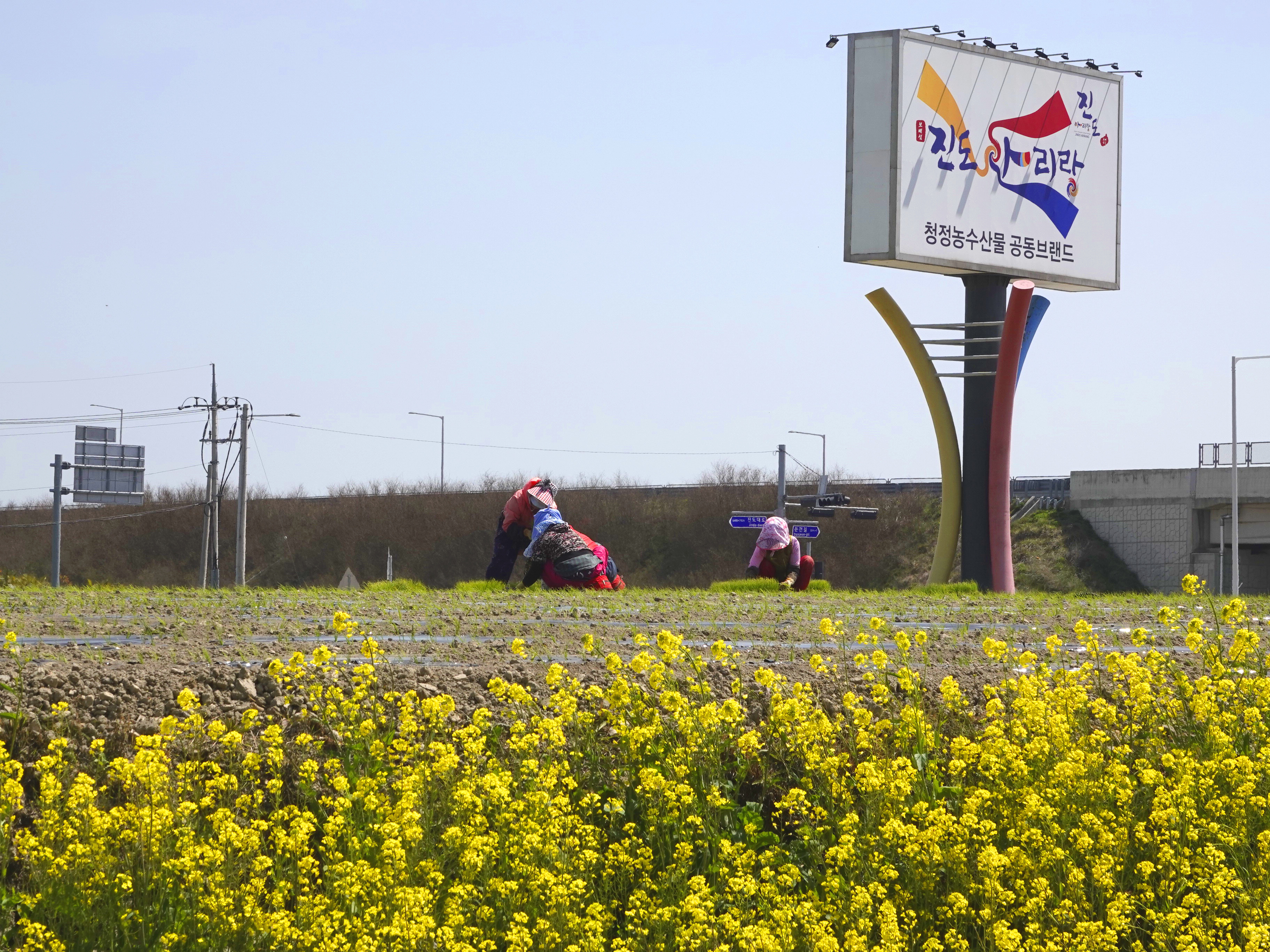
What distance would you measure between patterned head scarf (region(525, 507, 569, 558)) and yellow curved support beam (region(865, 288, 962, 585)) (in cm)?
718

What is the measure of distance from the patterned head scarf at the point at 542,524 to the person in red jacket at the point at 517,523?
0.17 m

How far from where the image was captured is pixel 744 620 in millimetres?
10484

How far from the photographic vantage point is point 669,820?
5242 mm

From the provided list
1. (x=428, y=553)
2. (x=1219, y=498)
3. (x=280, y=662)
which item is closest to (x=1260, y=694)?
(x=280, y=662)

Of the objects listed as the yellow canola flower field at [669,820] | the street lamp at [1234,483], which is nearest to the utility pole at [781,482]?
the street lamp at [1234,483]

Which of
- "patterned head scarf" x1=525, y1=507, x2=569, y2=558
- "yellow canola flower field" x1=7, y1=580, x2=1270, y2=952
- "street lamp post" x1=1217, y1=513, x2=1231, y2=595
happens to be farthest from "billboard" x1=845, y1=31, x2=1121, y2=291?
"street lamp post" x1=1217, y1=513, x2=1231, y2=595

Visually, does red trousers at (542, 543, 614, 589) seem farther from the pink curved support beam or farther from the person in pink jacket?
the pink curved support beam

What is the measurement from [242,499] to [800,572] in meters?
20.4

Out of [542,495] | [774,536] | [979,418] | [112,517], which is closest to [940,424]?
[979,418]

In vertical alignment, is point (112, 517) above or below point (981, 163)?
below

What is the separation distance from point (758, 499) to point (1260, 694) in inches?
1843

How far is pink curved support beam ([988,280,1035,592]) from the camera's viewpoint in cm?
2094

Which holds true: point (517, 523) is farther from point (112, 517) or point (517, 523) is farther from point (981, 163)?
point (112, 517)

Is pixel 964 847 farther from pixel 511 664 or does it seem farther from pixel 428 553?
pixel 428 553
